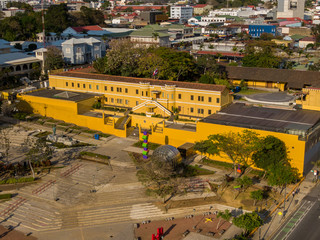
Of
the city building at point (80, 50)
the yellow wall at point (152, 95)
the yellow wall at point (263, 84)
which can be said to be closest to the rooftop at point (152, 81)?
the yellow wall at point (152, 95)

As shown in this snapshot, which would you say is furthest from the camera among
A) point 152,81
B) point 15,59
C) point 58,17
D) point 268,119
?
point 58,17

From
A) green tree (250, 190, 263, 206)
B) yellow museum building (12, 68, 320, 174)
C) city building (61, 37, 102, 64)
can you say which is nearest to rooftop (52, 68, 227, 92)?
yellow museum building (12, 68, 320, 174)

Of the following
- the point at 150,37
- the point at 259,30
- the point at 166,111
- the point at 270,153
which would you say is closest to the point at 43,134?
the point at 166,111

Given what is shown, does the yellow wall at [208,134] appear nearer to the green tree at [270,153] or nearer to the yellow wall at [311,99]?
the green tree at [270,153]

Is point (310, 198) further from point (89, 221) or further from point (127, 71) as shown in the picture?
point (127, 71)

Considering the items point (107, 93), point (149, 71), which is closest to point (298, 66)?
point (149, 71)

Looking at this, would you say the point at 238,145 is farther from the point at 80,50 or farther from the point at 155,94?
the point at 80,50
